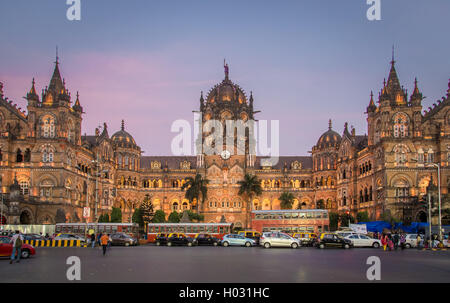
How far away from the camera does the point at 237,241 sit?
180 ft

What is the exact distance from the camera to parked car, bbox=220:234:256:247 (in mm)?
54250

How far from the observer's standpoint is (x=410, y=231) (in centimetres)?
6650

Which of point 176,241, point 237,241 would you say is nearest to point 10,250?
point 176,241

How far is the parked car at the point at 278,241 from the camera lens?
158ft

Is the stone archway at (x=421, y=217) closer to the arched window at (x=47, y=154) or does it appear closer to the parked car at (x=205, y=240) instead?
the parked car at (x=205, y=240)

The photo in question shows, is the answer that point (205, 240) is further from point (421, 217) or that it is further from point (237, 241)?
point (421, 217)

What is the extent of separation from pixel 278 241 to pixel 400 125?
38.8 m

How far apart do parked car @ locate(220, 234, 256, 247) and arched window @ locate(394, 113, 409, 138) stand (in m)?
34.7

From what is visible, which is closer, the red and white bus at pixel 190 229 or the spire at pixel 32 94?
the red and white bus at pixel 190 229

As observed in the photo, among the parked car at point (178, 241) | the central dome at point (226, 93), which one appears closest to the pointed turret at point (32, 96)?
the parked car at point (178, 241)

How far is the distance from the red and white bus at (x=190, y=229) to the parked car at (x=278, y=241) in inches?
656
